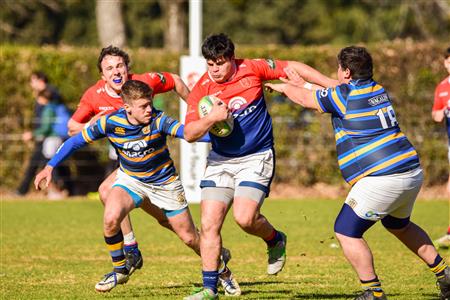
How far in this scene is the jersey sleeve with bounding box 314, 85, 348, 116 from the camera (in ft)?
22.7

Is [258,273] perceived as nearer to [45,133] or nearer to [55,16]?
[45,133]

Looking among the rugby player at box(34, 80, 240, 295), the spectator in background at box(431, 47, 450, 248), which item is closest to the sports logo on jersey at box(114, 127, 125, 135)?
the rugby player at box(34, 80, 240, 295)

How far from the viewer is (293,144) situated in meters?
18.0

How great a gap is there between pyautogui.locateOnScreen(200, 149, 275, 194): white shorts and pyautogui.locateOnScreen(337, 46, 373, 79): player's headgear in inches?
45.0

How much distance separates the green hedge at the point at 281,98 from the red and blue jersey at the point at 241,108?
1003 cm

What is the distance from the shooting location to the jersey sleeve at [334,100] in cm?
691

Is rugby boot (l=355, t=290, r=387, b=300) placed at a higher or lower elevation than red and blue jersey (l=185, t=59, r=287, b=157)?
lower

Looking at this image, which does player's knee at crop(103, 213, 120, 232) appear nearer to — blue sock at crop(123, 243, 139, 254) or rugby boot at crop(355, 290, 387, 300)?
blue sock at crop(123, 243, 139, 254)

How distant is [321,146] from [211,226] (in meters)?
10.7

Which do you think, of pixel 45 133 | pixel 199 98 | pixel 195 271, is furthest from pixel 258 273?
pixel 45 133

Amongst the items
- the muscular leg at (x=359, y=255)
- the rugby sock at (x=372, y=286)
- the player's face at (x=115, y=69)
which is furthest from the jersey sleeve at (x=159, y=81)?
the rugby sock at (x=372, y=286)

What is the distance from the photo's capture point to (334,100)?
22.7 ft

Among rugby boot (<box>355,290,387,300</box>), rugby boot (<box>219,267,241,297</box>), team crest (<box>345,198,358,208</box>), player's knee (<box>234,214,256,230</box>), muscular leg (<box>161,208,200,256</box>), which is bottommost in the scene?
rugby boot (<box>219,267,241,297</box>)

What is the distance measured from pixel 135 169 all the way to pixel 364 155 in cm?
204
